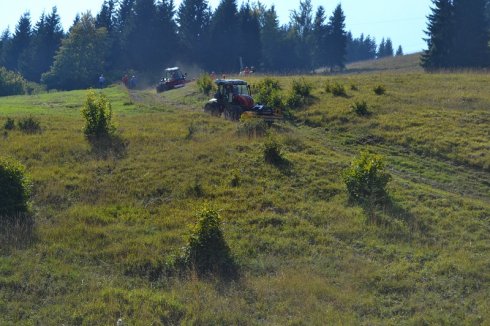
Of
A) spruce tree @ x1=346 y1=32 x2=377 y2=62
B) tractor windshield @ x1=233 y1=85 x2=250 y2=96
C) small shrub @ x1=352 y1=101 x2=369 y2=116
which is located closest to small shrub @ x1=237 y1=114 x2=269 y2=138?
tractor windshield @ x1=233 y1=85 x2=250 y2=96

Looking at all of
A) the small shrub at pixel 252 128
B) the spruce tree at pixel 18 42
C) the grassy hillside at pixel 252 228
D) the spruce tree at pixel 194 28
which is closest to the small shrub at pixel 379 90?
the grassy hillside at pixel 252 228

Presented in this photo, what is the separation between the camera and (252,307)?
29.1 feet

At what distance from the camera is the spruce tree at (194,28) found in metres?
76.8

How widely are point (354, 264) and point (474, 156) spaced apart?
10.2 metres

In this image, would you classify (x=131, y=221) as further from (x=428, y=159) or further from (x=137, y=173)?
(x=428, y=159)

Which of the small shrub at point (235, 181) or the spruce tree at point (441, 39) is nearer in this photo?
the small shrub at point (235, 181)

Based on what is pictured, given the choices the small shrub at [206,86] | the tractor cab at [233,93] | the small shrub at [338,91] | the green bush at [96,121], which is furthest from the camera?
the small shrub at [206,86]

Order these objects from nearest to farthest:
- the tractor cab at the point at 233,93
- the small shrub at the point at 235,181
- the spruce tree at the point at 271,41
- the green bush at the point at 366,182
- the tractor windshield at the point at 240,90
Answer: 1. the green bush at the point at 366,182
2. the small shrub at the point at 235,181
3. the tractor cab at the point at 233,93
4. the tractor windshield at the point at 240,90
5. the spruce tree at the point at 271,41

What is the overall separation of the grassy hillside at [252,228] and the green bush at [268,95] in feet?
13.2

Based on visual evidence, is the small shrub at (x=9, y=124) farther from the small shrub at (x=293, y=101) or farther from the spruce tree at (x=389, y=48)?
the spruce tree at (x=389, y=48)

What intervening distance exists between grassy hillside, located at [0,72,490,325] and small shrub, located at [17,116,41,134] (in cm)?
71

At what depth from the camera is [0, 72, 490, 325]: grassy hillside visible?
8.82 m

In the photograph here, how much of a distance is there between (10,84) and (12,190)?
1927 inches

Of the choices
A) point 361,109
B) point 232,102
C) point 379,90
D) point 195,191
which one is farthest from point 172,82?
point 195,191
